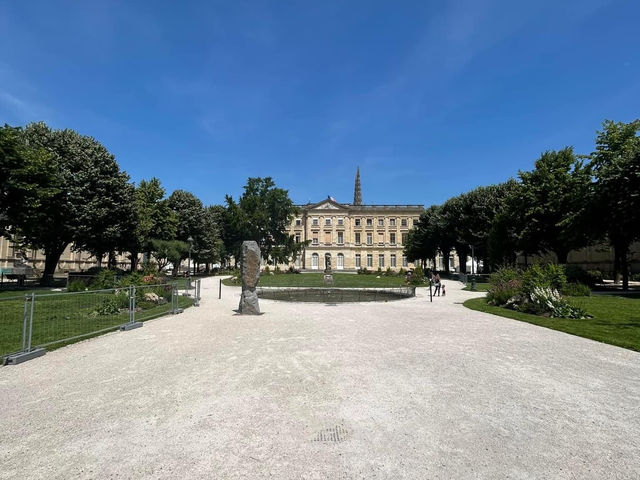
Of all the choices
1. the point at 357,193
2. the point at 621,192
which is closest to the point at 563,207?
the point at 621,192

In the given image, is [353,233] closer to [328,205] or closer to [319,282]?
[328,205]

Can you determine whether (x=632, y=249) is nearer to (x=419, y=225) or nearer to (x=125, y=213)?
(x=419, y=225)

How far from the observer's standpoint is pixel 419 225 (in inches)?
2243

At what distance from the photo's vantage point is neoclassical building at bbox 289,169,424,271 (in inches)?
3086

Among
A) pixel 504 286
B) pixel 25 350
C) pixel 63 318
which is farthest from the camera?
pixel 504 286

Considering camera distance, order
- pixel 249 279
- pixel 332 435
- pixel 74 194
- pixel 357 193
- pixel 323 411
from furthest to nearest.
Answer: pixel 357 193, pixel 74 194, pixel 249 279, pixel 323 411, pixel 332 435

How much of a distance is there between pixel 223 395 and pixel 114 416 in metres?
1.27

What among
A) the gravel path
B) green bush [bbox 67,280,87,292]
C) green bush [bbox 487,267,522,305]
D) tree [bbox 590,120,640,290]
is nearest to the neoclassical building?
tree [bbox 590,120,640,290]

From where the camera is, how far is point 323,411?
4.09m

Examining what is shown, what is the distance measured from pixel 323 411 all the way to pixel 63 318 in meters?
10.9

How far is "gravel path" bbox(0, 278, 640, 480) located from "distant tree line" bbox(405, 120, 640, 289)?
20026mm

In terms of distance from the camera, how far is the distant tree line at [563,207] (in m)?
22.0

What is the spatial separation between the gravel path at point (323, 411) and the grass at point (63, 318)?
1.31 m

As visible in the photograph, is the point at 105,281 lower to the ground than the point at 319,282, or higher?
higher
